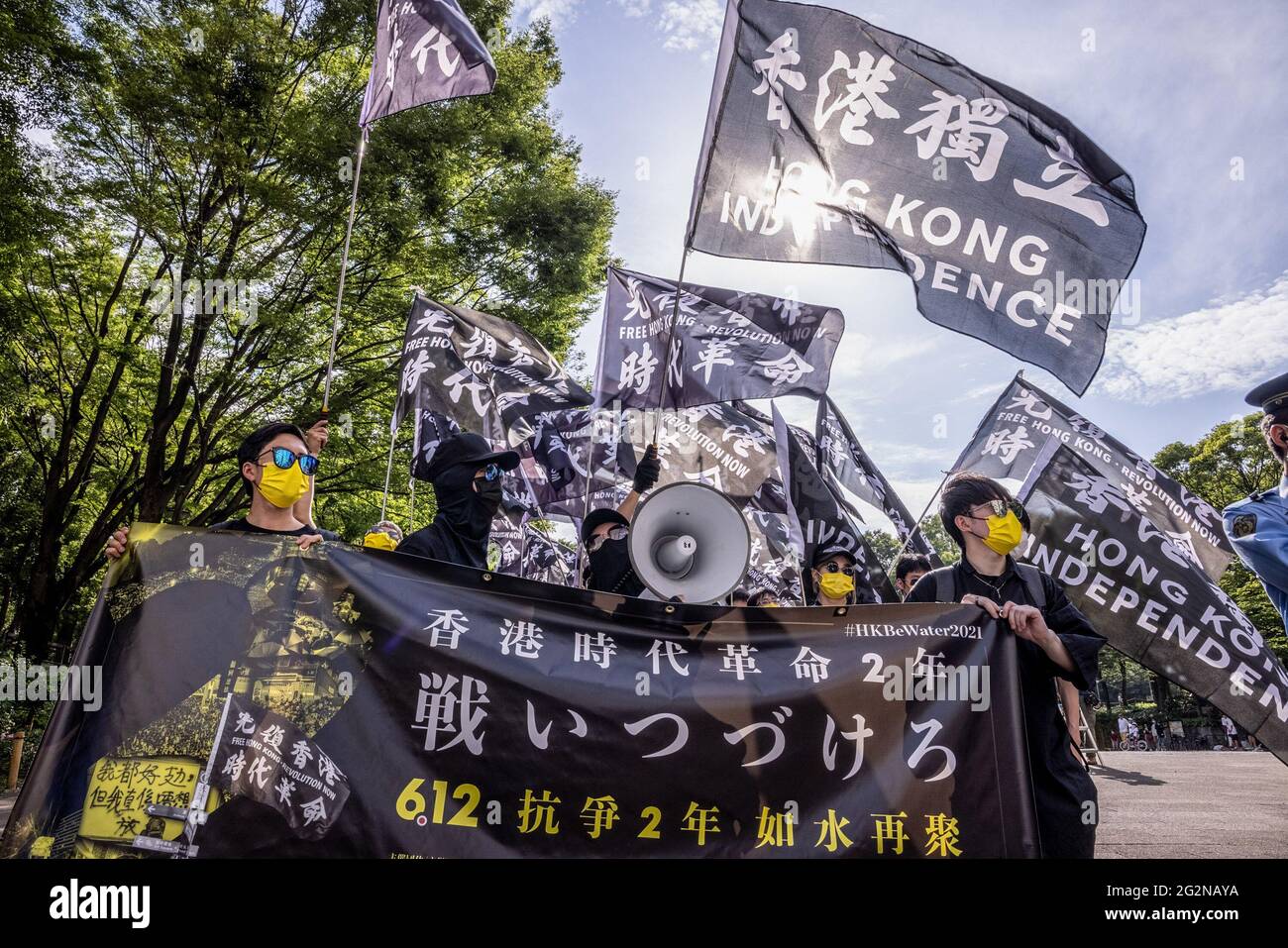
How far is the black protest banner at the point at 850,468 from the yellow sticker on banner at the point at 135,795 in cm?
703

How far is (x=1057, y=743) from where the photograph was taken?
319 centimetres

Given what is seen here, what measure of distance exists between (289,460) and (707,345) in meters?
4.42

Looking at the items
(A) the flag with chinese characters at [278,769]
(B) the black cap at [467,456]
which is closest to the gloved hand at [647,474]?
(B) the black cap at [467,456]

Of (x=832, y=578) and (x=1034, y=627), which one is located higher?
(x=832, y=578)

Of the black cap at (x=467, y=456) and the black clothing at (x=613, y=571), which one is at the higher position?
the black cap at (x=467, y=456)

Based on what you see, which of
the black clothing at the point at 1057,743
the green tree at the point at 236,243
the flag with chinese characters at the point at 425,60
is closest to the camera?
the black clothing at the point at 1057,743

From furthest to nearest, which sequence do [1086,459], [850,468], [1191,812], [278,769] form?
1. [1191,812]
2. [850,468]
3. [1086,459]
4. [278,769]

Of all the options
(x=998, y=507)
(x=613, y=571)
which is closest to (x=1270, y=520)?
(x=998, y=507)

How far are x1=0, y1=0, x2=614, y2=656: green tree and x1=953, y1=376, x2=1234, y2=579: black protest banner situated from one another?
25.9ft

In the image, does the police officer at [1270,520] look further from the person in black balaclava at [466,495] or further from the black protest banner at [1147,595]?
the person in black balaclava at [466,495]

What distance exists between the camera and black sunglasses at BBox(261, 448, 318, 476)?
355 cm

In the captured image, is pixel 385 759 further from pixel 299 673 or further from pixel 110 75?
pixel 110 75

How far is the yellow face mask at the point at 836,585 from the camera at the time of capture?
527 cm

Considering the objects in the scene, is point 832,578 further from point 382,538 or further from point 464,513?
point 382,538
